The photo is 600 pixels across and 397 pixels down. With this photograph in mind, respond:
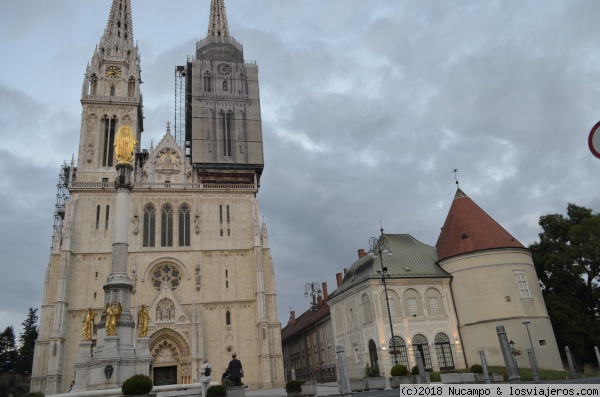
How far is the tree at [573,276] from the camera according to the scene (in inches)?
1390

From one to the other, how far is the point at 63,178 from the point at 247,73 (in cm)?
2427

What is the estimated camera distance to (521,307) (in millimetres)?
34000

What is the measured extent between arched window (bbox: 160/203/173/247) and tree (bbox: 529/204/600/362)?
102 feet

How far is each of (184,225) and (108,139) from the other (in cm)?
1215

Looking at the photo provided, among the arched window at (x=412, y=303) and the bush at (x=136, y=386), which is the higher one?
the arched window at (x=412, y=303)

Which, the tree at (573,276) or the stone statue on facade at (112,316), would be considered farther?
the tree at (573,276)

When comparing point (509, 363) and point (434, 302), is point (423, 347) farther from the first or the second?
point (509, 363)

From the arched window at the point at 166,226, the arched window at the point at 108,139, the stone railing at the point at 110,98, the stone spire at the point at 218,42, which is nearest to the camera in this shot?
the arched window at the point at 166,226

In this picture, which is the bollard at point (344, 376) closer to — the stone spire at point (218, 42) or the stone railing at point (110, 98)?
the stone railing at point (110, 98)

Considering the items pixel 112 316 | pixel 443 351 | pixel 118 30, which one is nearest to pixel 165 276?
pixel 112 316

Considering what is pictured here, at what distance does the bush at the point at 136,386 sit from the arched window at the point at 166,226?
2614 centimetres

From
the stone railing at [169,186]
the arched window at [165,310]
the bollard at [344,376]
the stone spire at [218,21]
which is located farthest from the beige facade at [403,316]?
the stone spire at [218,21]

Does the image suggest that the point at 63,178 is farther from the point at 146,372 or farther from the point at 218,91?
the point at 146,372

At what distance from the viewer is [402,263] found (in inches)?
1503
